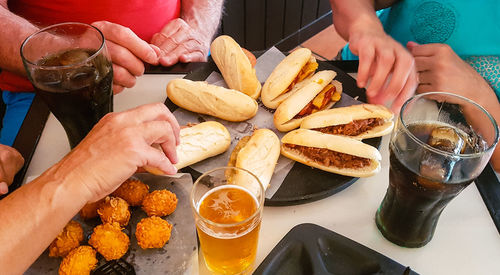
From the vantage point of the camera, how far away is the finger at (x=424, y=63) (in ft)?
4.21

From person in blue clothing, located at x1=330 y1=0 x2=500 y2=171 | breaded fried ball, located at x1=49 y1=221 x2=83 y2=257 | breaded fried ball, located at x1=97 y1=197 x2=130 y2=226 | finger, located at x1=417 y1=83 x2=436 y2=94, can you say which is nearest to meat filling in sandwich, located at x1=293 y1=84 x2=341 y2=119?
person in blue clothing, located at x1=330 y1=0 x2=500 y2=171

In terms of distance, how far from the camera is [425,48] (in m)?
1.30

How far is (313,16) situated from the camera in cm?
358

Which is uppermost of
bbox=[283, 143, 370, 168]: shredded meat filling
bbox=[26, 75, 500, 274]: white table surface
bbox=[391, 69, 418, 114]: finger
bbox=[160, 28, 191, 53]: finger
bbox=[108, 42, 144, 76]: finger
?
bbox=[108, 42, 144, 76]: finger

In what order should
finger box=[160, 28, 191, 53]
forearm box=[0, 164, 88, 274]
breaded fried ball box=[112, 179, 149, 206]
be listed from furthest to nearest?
finger box=[160, 28, 191, 53] < breaded fried ball box=[112, 179, 149, 206] < forearm box=[0, 164, 88, 274]

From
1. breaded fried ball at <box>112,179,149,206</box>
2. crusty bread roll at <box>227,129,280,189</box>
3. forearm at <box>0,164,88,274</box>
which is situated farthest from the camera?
crusty bread roll at <box>227,129,280,189</box>

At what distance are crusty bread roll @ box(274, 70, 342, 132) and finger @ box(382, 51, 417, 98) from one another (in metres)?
0.21

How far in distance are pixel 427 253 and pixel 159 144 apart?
0.68m

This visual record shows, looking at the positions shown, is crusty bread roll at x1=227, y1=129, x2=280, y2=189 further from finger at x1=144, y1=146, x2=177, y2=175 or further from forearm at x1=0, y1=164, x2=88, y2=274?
forearm at x1=0, y1=164, x2=88, y2=274

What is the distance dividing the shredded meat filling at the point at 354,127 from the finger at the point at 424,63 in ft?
0.77

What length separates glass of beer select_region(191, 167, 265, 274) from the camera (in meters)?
0.80

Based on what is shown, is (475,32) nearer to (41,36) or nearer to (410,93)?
(410,93)

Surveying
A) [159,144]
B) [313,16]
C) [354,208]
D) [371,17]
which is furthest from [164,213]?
[313,16]

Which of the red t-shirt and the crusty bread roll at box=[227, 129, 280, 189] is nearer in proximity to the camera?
the crusty bread roll at box=[227, 129, 280, 189]
